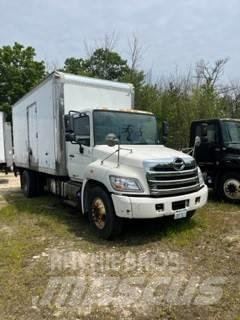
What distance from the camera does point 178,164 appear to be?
19.9 ft

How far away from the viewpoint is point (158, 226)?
6754 millimetres

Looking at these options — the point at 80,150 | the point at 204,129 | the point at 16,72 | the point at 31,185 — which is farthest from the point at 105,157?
the point at 16,72

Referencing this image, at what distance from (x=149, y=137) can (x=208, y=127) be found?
9.35ft

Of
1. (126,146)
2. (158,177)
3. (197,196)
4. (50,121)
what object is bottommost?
(197,196)

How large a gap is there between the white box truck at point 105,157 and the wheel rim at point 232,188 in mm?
2525

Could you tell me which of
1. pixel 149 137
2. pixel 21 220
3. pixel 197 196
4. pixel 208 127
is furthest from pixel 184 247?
pixel 208 127

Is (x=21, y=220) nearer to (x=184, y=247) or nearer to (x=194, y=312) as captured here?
(x=184, y=247)

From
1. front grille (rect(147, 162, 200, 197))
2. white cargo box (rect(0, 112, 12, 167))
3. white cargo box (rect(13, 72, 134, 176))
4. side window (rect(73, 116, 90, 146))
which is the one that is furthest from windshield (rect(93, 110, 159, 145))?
white cargo box (rect(0, 112, 12, 167))

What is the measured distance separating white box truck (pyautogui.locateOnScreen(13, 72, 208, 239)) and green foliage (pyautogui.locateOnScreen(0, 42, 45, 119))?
2434 cm

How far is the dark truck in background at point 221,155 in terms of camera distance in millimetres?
8891

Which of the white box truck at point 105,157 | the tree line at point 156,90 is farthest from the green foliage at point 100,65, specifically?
the white box truck at point 105,157

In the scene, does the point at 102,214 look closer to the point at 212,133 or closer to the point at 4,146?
the point at 212,133

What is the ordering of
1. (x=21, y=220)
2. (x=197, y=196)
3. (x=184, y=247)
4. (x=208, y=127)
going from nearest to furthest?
(x=184, y=247) → (x=197, y=196) → (x=21, y=220) → (x=208, y=127)

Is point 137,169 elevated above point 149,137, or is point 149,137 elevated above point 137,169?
point 149,137
